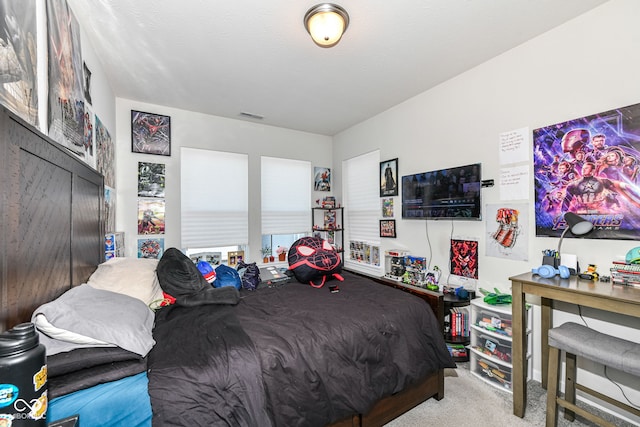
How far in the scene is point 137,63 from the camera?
7.85 feet

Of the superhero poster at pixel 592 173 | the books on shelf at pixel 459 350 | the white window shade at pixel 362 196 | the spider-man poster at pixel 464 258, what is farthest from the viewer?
the white window shade at pixel 362 196

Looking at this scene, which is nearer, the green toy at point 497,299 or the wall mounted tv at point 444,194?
the green toy at point 497,299

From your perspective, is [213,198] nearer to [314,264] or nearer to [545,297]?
[314,264]

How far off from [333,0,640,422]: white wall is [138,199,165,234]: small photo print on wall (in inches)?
118

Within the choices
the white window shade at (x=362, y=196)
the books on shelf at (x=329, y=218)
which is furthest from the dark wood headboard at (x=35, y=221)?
the books on shelf at (x=329, y=218)

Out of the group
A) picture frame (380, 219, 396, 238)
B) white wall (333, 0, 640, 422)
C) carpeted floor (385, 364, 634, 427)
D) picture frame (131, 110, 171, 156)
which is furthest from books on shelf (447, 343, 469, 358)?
picture frame (131, 110, 171, 156)

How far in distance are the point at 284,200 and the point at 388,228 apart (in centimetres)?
169

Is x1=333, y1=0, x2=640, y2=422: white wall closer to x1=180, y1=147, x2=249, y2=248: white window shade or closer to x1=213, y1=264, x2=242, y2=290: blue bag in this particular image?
x1=213, y1=264, x2=242, y2=290: blue bag

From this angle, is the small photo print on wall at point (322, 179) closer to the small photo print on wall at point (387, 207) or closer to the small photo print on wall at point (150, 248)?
the small photo print on wall at point (387, 207)

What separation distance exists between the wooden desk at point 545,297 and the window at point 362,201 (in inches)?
80.6

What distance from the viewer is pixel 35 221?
3.52 feet

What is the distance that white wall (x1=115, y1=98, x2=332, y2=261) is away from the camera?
3.13m

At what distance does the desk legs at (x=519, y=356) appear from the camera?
179 centimetres

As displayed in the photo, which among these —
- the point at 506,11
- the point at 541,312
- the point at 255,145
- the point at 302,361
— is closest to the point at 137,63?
the point at 255,145
